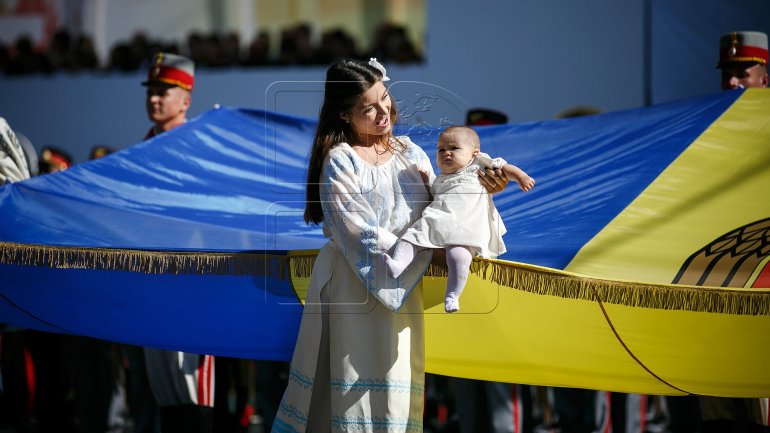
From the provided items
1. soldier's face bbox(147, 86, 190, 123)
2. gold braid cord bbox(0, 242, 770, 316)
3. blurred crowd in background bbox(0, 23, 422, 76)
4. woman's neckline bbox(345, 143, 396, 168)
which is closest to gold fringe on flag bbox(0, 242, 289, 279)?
gold braid cord bbox(0, 242, 770, 316)

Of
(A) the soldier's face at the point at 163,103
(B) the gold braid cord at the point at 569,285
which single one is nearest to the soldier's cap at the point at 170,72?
(A) the soldier's face at the point at 163,103

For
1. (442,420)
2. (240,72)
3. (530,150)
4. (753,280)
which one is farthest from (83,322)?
(240,72)

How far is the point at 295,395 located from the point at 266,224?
1.03 metres

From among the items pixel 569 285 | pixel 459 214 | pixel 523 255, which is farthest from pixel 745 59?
pixel 459 214

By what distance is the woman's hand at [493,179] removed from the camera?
9.45 ft

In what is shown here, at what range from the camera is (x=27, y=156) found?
435 cm

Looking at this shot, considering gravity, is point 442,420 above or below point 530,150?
below

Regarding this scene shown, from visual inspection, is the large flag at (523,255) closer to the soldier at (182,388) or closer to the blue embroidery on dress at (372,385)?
the blue embroidery on dress at (372,385)

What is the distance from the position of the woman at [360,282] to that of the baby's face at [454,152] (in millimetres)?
77

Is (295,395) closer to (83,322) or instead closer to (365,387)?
(365,387)

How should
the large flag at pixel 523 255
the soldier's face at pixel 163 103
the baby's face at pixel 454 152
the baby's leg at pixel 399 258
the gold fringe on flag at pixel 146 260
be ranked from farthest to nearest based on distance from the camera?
the soldier's face at pixel 163 103, the gold fringe on flag at pixel 146 260, the large flag at pixel 523 255, the baby's face at pixel 454 152, the baby's leg at pixel 399 258

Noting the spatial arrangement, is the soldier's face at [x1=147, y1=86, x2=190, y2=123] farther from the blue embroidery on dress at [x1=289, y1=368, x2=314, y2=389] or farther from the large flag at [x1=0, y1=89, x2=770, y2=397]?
the blue embroidery on dress at [x1=289, y1=368, x2=314, y2=389]

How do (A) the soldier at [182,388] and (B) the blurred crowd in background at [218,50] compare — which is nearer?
(A) the soldier at [182,388]

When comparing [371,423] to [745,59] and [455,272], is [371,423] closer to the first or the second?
[455,272]
